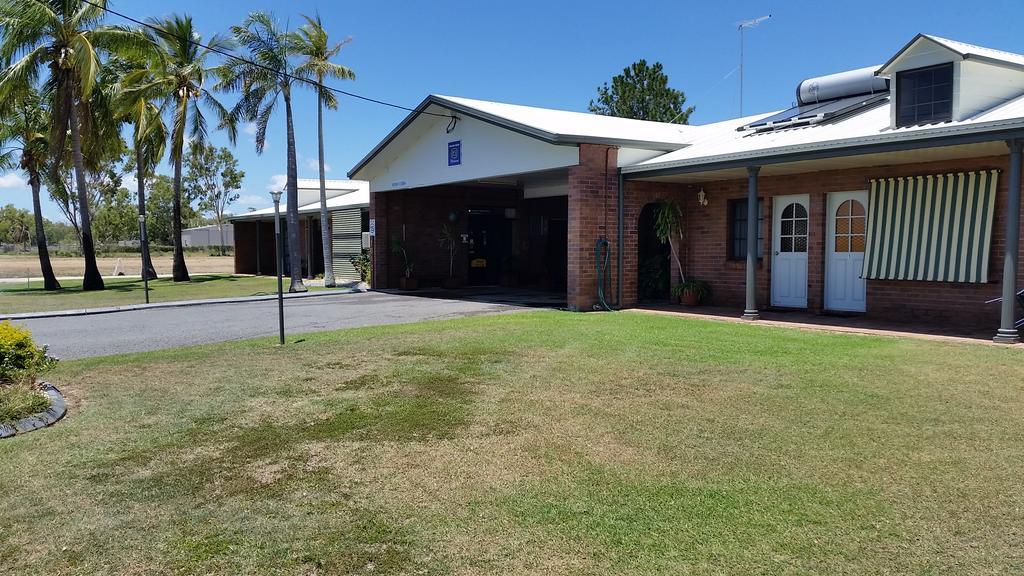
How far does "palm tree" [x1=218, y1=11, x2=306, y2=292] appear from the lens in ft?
67.8

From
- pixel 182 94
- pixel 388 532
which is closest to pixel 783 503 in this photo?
pixel 388 532

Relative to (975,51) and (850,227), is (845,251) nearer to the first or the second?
(850,227)

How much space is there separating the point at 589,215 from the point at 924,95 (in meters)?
5.72

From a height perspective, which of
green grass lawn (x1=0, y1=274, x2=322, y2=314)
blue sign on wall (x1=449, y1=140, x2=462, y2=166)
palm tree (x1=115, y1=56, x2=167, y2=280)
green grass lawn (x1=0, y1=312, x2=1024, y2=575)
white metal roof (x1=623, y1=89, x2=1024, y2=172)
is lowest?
green grass lawn (x1=0, y1=312, x2=1024, y2=575)

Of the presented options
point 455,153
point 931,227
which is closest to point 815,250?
point 931,227

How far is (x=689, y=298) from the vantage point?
14.3m

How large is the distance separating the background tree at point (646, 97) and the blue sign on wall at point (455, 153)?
21942 mm

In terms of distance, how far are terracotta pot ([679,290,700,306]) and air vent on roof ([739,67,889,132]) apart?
135 inches

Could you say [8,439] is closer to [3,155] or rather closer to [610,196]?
[610,196]

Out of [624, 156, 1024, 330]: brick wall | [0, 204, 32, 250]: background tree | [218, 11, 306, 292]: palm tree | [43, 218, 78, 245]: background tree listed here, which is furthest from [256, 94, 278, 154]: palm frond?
[43, 218, 78, 245]: background tree

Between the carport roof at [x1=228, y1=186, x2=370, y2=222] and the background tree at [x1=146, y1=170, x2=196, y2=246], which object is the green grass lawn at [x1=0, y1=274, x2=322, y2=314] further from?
the background tree at [x1=146, y1=170, x2=196, y2=246]

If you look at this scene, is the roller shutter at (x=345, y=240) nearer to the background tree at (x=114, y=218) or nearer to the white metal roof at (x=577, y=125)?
the white metal roof at (x=577, y=125)

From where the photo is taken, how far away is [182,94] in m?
26.3

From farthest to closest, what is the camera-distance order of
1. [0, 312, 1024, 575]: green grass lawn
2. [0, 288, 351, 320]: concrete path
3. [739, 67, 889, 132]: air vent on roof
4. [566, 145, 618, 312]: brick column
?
1. [0, 288, 351, 320]: concrete path
2. [566, 145, 618, 312]: brick column
3. [739, 67, 889, 132]: air vent on roof
4. [0, 312, 1024, 575]: green grass lawn
